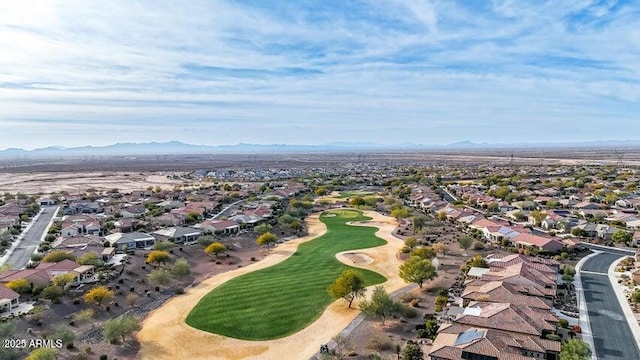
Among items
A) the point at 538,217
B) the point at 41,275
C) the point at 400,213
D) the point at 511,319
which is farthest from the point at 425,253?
the point at 41,275

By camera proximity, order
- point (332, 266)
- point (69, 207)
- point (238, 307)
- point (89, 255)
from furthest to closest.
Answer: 1. point (69, 207)
2. point (332, 266)
3. point (89, 255)
4. point (238, 307)

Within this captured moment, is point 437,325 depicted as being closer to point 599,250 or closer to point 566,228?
point 599,250

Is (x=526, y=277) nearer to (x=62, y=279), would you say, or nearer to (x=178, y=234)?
(x=62, y=279)

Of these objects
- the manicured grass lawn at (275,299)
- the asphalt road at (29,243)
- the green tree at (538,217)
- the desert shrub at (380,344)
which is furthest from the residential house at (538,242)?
the asphalt road at (29,243)

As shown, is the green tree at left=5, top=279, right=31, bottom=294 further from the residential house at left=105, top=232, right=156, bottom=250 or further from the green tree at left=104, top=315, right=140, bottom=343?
the residential house at left=105, top=232, right=156, bottom=250

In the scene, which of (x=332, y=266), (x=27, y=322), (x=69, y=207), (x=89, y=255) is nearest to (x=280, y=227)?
(x=332, y=266)

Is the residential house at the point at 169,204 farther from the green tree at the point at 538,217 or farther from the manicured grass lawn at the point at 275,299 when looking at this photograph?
the green tree at the point at 538,217

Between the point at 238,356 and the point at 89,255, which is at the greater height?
the point at 89,255
